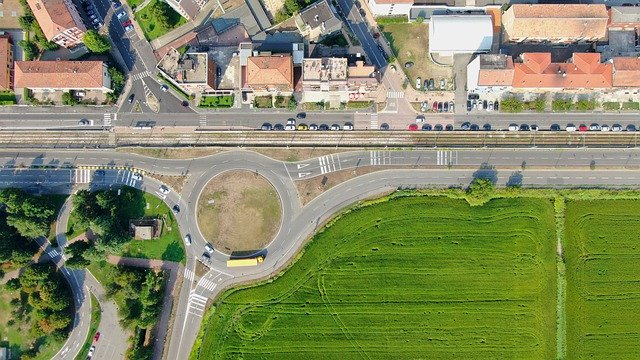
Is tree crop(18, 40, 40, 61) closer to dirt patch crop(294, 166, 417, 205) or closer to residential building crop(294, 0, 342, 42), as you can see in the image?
residential building crop(294, 0, 342, 42)

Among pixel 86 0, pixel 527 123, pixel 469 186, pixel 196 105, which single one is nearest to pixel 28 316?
pixel 196 105

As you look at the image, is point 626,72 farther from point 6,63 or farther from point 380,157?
point 6,63

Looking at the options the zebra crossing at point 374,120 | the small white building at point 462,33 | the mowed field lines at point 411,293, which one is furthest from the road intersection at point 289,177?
the small white building at point 462,33

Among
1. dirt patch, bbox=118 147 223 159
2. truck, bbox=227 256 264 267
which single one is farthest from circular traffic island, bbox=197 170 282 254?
dirt patch, bbox=118 147 223 159

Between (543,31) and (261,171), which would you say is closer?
(543,31)

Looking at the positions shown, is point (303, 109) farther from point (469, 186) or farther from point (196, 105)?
point (469, 186)

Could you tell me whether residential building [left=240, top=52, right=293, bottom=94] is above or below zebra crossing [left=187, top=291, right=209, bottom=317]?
above
